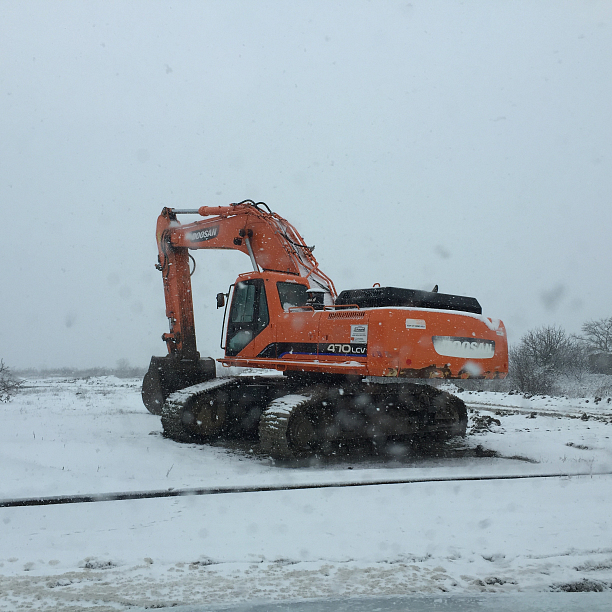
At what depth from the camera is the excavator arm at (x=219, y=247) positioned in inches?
411

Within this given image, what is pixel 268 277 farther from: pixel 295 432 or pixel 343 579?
pixel 343 579

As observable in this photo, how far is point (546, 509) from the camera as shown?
5.62 meters

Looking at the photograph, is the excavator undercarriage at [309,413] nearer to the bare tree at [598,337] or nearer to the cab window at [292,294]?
the cab window at [292,294]

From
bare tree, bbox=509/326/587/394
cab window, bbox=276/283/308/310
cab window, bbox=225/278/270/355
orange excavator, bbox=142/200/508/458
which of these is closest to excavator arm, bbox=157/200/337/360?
orange excavator, bbox=142/200/508/458

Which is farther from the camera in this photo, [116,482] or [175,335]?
[175,335]

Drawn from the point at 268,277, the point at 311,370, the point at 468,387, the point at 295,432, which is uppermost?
the point at 268,277

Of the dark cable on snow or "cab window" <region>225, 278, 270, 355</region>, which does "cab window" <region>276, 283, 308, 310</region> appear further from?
the dark cable on snow

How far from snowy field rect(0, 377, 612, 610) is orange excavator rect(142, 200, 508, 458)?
725 millimetres

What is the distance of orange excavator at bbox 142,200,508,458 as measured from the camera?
26.9 ft

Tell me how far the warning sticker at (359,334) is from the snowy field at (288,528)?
5.88 ft

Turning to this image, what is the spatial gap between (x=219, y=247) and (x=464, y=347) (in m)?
5.21

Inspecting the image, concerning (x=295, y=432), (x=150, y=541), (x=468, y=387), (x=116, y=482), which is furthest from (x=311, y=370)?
(x=468, y=387)

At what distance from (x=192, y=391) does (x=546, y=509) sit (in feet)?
20.5

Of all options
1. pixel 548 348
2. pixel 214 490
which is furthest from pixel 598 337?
pixel 214 490
